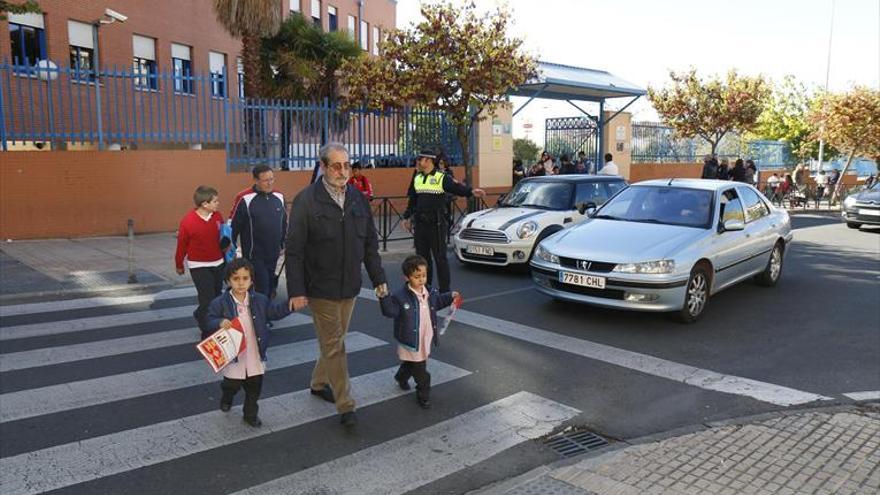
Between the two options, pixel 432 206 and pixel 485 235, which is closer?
pixel 432 206

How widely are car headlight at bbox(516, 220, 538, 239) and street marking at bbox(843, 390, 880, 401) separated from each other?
5491 mm

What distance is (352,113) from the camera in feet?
58.3

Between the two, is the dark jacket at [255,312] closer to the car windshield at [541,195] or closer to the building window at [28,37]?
the car windshield at [541,195]

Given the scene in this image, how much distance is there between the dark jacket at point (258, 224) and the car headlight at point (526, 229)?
14.8 feet

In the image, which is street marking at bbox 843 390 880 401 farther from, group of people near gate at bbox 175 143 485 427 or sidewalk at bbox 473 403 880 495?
group of people near gate at bbox 175 143 485 427

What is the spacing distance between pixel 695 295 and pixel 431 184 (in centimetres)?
321

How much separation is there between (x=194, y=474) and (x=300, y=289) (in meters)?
1.22

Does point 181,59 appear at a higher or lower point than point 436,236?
higher

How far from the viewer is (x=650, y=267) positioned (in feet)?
23.2

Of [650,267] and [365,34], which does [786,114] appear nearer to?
[365,34]

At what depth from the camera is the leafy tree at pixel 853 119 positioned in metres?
28.4

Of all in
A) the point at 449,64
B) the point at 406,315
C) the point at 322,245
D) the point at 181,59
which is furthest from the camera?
the point at 181,59

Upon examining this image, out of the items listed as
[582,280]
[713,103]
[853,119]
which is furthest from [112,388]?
[853,119]

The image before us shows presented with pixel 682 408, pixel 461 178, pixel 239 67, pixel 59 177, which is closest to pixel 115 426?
pixel 682 408
